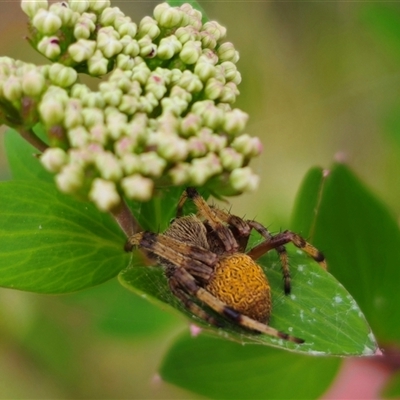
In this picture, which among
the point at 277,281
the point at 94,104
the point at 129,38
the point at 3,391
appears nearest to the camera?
the point at 94,104

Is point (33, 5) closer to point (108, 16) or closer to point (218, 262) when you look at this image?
point (108, 16)

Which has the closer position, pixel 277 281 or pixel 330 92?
pixel 277 281

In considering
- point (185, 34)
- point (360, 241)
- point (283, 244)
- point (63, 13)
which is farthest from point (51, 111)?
point (360, 241)

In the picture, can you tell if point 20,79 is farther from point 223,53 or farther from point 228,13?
point 228,13

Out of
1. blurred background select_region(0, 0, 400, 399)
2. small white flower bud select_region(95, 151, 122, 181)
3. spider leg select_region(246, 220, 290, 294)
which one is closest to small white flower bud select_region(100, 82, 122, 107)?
small white flower bud select_region(95, 151, 122, 181)

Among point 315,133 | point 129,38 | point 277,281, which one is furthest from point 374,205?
point 315,133

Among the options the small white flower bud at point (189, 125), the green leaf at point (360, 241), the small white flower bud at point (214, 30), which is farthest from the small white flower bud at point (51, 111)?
the green leaf at point (360, 241)

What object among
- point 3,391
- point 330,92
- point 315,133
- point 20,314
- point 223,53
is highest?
point 330,92
